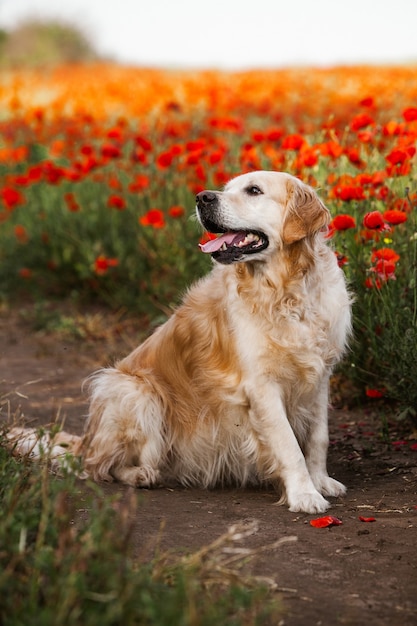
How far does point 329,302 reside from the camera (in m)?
4.00

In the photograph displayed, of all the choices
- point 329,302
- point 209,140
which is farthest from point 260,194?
point 209,140

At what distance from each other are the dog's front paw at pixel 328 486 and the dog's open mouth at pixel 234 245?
1.11 meters

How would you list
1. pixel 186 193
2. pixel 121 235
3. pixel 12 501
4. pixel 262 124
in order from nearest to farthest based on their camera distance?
pixel 12 501 → pixel 186 193 → pixel 121 235 → pixel 262 124

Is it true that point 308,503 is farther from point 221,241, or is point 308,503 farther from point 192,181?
point 192,181

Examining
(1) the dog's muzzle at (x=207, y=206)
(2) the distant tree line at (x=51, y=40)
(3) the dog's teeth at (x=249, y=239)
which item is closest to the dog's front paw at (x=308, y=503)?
(3) the dog's teeth at (x=249, y=239)

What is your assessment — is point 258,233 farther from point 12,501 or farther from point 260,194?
point 12,501

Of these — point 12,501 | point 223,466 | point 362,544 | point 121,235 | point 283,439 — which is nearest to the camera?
point 12,501

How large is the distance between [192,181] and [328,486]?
358cm

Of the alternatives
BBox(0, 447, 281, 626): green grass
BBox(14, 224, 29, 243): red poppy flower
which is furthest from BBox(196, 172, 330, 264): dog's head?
BBox(14, 224, 29, 243): red poppy flower

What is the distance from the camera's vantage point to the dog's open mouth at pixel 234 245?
12.8ft

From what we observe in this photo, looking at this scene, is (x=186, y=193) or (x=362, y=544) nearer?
(x=362, y=544)

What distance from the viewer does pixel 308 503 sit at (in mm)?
3799

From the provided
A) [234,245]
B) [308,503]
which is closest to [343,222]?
[234,245]

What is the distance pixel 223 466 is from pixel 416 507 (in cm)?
102
